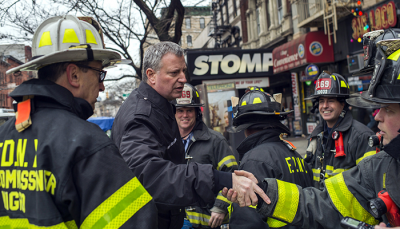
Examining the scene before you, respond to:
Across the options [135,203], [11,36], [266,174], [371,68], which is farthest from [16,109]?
[11,36]

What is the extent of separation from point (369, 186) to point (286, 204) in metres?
0.54

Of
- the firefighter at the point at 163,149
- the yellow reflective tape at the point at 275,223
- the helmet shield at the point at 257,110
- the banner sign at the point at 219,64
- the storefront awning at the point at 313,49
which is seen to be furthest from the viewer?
the banner sign at the point at 219,64

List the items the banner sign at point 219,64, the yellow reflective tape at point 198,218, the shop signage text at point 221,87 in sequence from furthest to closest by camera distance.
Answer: the banner sign at point 219,64, the shop signage text at point 221,87, the yellow reflective tape at point 198,218

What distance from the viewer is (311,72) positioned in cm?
1312

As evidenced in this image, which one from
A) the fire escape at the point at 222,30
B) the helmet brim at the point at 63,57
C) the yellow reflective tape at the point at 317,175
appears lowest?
the yellow reflective tape at the point at 317,175

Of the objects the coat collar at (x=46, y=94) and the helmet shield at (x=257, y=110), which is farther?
the helmet shield at (x=257, y=110)

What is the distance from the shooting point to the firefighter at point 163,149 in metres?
2.04

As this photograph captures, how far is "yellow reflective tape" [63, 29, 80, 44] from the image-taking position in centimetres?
169

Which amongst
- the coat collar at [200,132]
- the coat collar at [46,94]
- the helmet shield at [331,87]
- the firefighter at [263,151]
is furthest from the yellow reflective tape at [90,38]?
the helmet shield at [331,87]

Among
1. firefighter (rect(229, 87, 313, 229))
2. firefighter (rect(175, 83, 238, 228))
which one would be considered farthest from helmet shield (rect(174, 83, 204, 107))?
firefighter (rect(229, 87, 313, 229))

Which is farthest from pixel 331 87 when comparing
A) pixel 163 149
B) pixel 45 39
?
pixel 45 39

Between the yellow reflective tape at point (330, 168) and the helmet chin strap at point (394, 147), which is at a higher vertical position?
the helmet chin strap at point (394, 147)

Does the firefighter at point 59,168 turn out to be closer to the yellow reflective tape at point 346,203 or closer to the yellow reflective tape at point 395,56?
the yellow reflective tape at point 346,203

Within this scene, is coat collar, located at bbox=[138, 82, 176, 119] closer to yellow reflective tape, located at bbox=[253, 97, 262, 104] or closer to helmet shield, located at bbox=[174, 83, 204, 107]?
yellow reflective tape, located at bbox=[253, 97, 262, 104]
